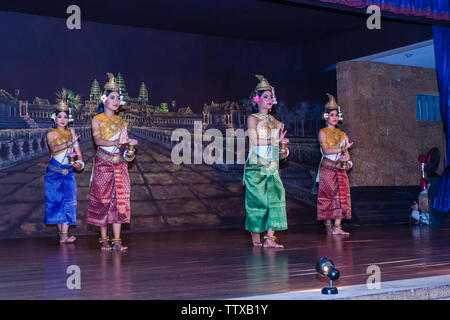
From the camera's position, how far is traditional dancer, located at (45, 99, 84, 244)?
225 inches

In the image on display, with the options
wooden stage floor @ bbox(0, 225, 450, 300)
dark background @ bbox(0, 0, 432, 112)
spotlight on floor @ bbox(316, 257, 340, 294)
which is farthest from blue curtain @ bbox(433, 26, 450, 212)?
spotlight on floor @ bbox(316, 257, 340, 294)

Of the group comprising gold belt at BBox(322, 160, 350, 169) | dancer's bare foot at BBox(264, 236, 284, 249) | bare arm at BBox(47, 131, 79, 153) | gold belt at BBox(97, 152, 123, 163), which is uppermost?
bare arm at BBox(47, 131, 79, 153)

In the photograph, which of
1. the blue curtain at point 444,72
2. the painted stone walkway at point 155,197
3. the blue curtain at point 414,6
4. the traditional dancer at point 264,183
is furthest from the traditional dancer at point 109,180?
the blue curtain at point 444,72

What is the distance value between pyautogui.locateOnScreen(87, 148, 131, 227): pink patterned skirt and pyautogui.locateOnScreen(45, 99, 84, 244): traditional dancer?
761 mm

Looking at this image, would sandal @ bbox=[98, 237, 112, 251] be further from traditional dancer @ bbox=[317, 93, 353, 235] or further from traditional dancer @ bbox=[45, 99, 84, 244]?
traditional dancer @ bbox=[317, 93, 353, 235]

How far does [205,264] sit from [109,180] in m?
1.61

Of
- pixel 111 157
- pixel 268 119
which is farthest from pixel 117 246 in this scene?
pixel 268 119

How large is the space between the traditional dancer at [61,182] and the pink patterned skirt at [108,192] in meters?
0.76

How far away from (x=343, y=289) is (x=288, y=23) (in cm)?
575

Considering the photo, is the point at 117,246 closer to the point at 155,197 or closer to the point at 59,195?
the point at 59,195

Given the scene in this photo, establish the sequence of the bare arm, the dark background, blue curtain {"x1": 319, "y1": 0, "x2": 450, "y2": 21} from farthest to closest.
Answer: the dark background < the bare arm < blue curtain {"x1": 319, "y1": 0, "x2": 450, "y2": 21}

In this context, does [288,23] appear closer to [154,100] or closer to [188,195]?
[154,100]

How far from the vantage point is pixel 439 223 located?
287 inches

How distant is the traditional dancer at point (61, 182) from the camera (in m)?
5.72
